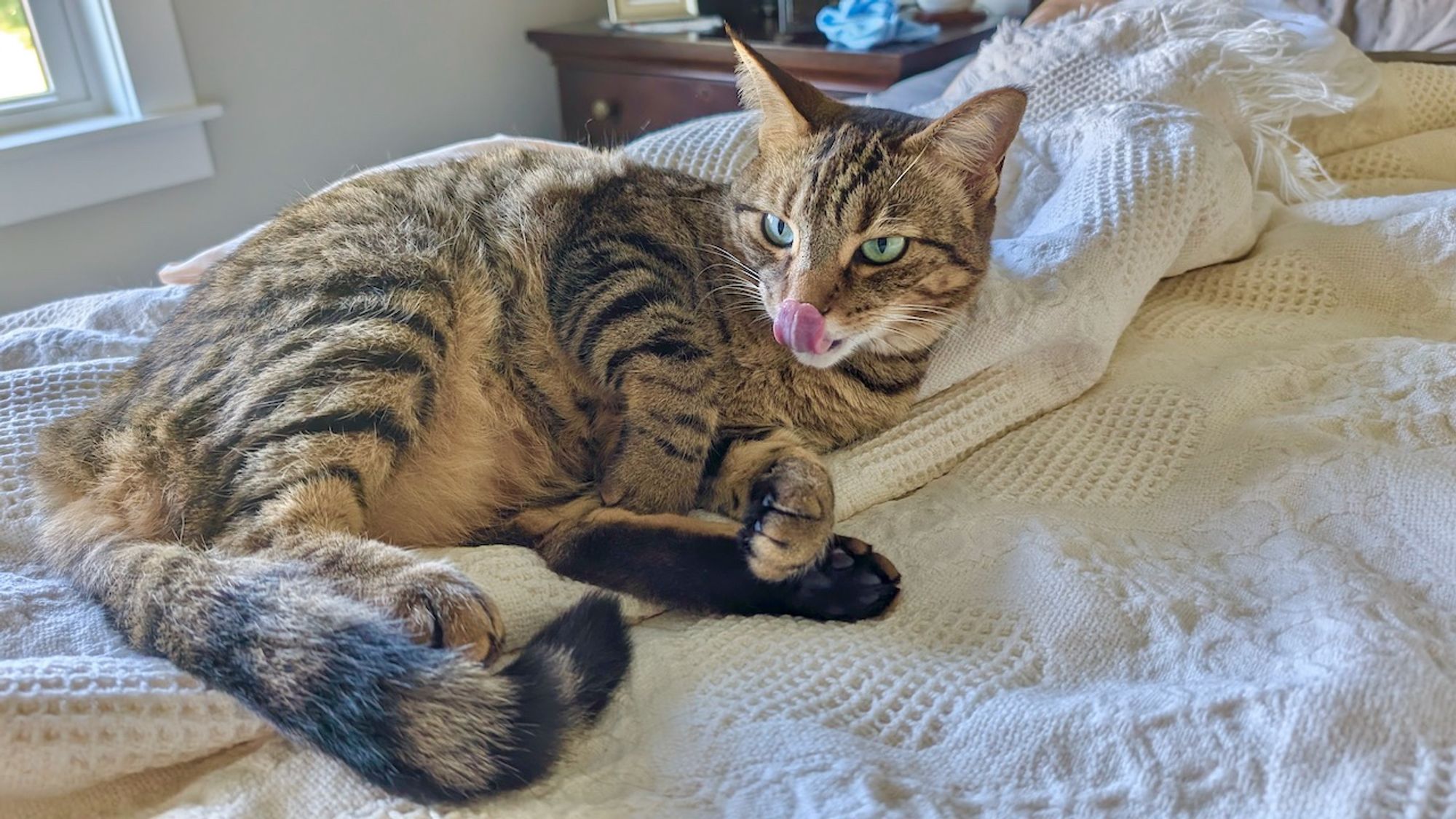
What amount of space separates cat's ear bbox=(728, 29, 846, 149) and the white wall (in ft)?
4.56

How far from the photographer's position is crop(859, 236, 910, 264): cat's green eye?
3.61 feet

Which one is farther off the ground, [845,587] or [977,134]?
[977,134]

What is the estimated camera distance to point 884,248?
1.11 metres

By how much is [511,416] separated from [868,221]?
511 mm

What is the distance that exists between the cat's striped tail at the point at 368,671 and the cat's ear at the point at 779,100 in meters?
0.68

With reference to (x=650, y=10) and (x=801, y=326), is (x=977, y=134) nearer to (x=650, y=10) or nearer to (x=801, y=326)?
(x=801, y=326)

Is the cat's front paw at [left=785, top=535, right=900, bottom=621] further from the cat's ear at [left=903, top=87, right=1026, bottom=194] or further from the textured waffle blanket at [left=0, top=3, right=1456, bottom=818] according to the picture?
the cat's ear at [left=903, top=87, right=1026, bottom=194]

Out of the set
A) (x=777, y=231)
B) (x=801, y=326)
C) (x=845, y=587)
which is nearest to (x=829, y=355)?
(x=801, y=326)

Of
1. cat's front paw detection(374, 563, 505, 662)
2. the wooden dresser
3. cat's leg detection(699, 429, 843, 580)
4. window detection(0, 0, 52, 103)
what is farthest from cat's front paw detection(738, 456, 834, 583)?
window detection(0, 0, 52, 103)

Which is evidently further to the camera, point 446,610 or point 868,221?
point 868,221

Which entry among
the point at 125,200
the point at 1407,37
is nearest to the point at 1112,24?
the point at 1407,37

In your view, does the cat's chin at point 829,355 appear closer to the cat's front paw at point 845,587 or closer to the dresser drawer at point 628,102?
the cat's front paw at point 845,587

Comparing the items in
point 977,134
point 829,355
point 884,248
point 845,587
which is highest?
point 977,134

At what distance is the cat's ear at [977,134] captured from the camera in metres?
1.06
